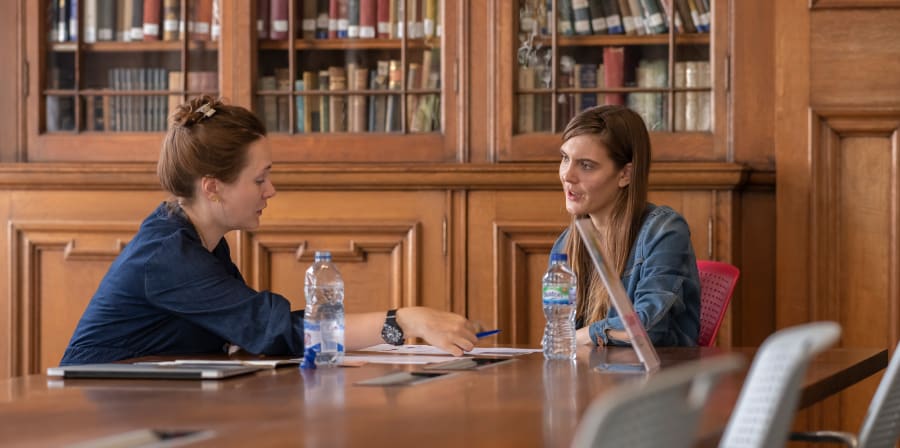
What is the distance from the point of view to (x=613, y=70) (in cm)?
389

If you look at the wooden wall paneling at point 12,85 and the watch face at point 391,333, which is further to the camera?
the wooden wall paneling at point 12,85

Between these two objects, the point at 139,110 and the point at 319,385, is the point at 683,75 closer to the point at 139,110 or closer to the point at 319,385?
the point at 139,110

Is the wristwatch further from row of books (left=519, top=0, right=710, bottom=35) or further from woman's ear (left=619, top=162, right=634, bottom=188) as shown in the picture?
row of books (left=519, top=0, right=710, bottom=35)

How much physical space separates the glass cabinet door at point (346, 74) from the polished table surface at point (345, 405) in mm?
1871

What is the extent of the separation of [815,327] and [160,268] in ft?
5.32

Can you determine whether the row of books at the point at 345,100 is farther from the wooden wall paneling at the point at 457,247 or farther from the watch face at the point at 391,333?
the watch face at the point at 391,333

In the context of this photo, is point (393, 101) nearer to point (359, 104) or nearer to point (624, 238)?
point (359, 104)

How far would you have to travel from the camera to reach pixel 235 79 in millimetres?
3969

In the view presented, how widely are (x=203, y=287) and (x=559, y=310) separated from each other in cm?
69

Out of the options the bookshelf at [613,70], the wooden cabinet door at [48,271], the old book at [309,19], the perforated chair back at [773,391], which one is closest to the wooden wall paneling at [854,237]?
the bookshelf at [613,70]

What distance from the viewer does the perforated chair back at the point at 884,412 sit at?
151 centimetres

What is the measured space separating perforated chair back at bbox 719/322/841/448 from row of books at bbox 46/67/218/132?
3.35m

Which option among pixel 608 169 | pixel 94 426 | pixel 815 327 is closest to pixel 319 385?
pixel 94 426

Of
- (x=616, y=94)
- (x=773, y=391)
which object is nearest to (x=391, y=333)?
(x=773, y=391)
